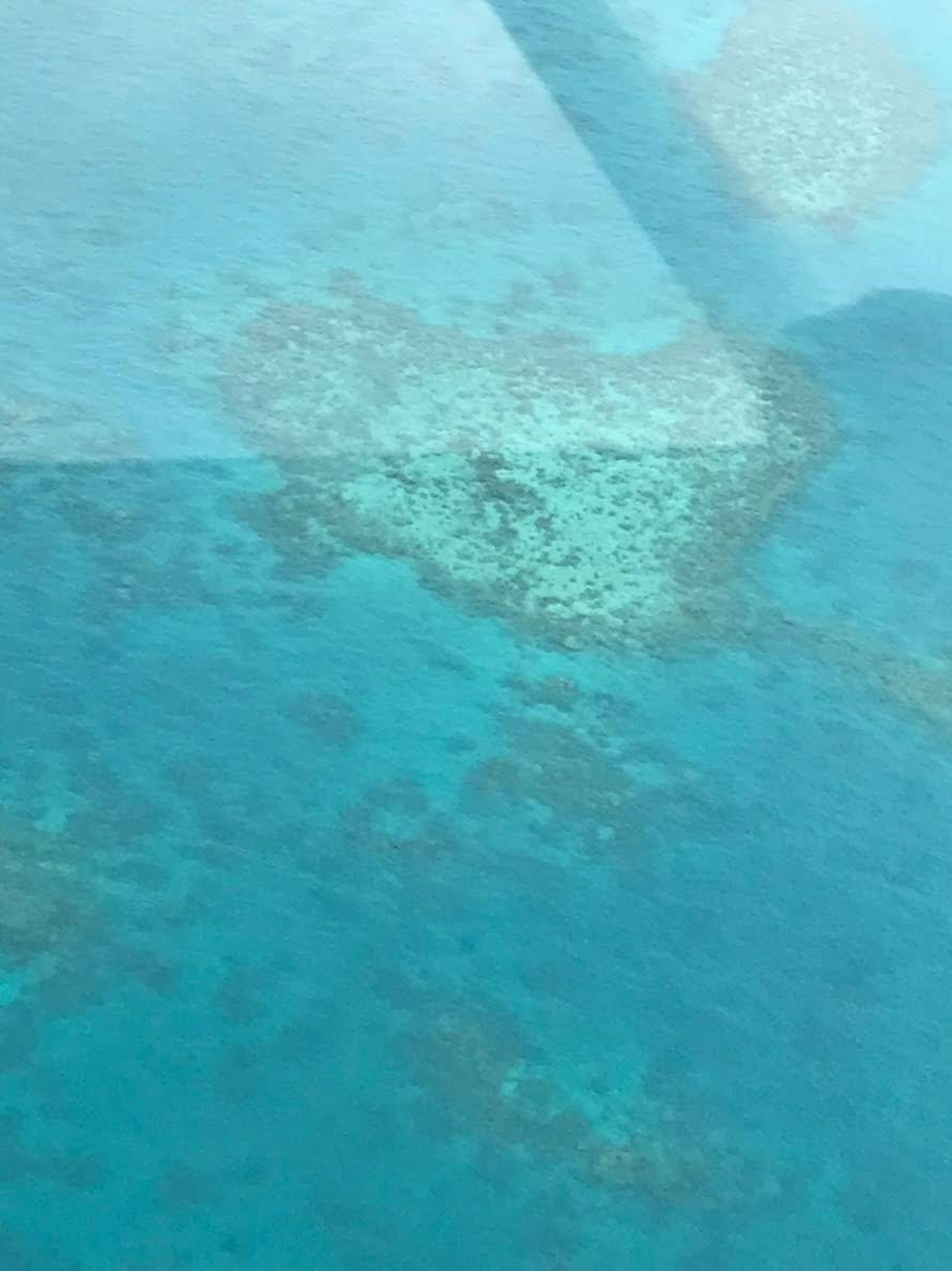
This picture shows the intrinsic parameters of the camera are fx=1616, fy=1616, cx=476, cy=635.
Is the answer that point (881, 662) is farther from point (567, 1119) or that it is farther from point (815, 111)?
point (815, 111)

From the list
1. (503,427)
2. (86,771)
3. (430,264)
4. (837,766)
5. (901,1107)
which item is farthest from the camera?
(430,264)

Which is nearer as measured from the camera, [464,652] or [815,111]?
[464,652]

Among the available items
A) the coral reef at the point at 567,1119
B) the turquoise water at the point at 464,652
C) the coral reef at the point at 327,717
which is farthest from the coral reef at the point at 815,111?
the coral reef at the point at 567,1119

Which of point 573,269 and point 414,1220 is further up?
point 573,269

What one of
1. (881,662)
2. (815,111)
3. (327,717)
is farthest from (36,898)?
(815,111)

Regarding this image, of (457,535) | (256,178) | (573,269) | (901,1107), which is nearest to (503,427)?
(457,535)

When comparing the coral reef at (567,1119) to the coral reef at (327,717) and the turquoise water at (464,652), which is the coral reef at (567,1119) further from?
the coral reef at (327,717)

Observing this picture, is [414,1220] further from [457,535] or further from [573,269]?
[573,269]
